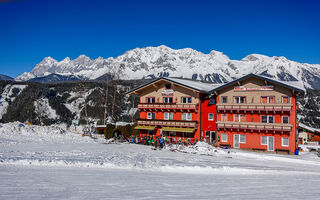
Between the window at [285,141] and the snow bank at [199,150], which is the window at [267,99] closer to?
the window at [285,141]

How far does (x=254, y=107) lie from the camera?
33.6 m

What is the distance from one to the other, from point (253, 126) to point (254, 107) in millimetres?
2440

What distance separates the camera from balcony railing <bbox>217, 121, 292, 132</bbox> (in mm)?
31953

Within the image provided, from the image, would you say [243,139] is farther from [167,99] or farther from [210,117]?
[167,99]

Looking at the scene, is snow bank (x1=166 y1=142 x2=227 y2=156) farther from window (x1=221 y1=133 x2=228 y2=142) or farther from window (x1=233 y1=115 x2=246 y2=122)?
window (x1=233 y1=115 x2=246 y2=122)

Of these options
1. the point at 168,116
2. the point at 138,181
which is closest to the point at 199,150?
the point at 168,116

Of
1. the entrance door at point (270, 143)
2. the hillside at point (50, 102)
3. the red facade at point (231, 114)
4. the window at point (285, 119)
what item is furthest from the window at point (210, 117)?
the hillside at point (50, 102)

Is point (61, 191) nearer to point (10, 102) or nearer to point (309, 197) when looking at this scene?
point (309, 197)

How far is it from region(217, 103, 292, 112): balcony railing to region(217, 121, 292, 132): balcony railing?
1.79m

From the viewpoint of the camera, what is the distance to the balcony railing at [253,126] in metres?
32.0

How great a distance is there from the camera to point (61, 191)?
999cm

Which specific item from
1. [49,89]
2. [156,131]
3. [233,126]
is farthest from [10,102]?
[233,126]

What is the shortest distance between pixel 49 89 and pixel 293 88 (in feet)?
488

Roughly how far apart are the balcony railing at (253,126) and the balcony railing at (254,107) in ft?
5.88
